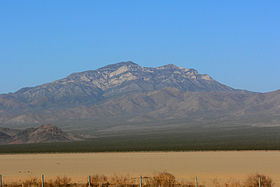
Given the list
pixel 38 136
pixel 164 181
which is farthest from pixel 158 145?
pixel 164 181

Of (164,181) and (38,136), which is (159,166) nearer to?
(164,181)

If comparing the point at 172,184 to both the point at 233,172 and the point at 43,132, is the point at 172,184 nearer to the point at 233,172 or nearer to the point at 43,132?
the point at 233,172

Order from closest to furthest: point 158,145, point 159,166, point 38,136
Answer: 1. point 159,166
2. point 158,145
3. point 38,136

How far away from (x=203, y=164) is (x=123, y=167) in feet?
24.9

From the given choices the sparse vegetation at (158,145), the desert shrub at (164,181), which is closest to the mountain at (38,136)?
the sparse vegetation at (158,145)

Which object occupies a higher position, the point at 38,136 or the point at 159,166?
the point at 38,136

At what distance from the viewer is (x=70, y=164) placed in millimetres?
56625

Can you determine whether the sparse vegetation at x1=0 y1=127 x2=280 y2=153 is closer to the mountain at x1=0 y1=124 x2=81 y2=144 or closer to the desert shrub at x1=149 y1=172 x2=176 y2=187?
the mountain at x1=0 y1=124 x2=81 y2=144

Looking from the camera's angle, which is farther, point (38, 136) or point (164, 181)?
point (38, 136)

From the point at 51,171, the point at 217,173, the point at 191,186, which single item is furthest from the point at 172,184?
the point at 51,171

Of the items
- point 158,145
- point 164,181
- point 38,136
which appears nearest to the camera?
point 164,181

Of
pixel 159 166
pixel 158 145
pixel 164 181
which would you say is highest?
pixel 158 145

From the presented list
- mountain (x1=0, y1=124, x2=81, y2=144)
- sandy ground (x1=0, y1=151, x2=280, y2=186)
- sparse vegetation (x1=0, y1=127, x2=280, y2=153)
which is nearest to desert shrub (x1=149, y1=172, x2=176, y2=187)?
sandy ground (x1=0, y1=151, x2=280, y2=186)

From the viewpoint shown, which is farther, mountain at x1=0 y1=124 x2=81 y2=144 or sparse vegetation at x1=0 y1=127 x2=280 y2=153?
mountain at x1=0 y1=124 x2=81 y2=144
